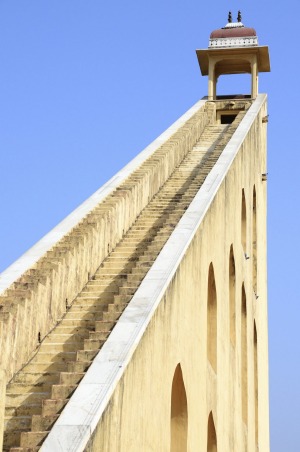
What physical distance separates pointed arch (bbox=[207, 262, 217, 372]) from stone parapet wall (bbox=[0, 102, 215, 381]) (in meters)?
1.02

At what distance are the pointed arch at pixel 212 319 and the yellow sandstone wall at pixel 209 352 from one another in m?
0.01

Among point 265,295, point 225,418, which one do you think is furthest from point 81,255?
point 265,295

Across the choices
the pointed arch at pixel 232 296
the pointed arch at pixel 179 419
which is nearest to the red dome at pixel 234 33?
the pointed arch at pixel 232 296

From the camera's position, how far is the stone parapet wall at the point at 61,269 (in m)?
5.99

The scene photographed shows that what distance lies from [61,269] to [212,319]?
263 cm

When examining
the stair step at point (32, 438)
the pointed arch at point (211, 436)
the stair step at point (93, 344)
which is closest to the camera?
the stair step at point (32, 438)

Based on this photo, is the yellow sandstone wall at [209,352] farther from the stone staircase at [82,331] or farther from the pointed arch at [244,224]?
the stone staircase at [82,331]

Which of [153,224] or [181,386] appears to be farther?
[153,224]

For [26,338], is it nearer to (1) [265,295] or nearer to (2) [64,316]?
(2) [64,316]

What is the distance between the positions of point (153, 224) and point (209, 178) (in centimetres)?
103

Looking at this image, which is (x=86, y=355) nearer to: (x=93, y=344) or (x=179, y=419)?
(x=93, y=344)

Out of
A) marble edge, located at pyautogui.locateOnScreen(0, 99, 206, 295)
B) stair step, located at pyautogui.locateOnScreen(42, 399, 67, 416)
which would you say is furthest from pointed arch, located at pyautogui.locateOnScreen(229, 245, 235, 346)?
stair step, located at pyautogui.locateOnScreen(42, 399, 67, 416)

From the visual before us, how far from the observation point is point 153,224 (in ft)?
30.6

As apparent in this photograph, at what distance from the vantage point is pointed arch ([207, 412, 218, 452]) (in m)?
8.86
